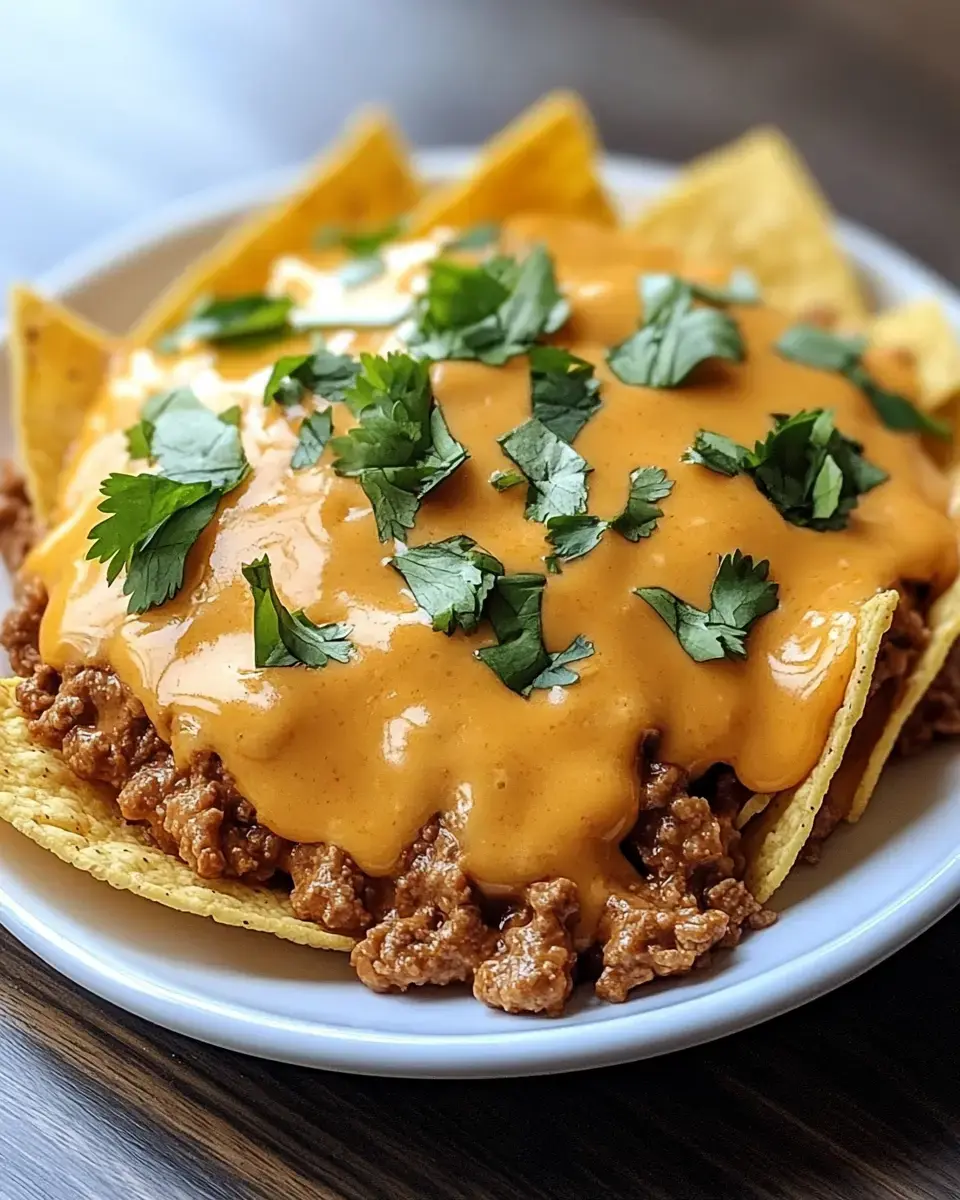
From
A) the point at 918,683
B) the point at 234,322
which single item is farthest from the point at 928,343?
the point at 234,322

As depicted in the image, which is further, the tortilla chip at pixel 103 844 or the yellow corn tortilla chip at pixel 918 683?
the yellow corn tortilla chip at pixel 918 683

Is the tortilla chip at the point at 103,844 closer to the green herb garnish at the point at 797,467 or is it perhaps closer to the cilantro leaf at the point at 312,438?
the cilantro leaf at the point at 312,438

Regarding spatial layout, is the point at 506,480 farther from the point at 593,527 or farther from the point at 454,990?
the point at 454,990

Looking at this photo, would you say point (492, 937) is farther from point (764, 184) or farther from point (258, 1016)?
point (764, 184)

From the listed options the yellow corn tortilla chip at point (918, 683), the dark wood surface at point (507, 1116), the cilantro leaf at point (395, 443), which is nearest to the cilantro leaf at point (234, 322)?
the cilantro leaf at point (395, 443)

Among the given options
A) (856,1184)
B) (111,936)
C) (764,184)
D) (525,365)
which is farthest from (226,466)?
(764,184)
